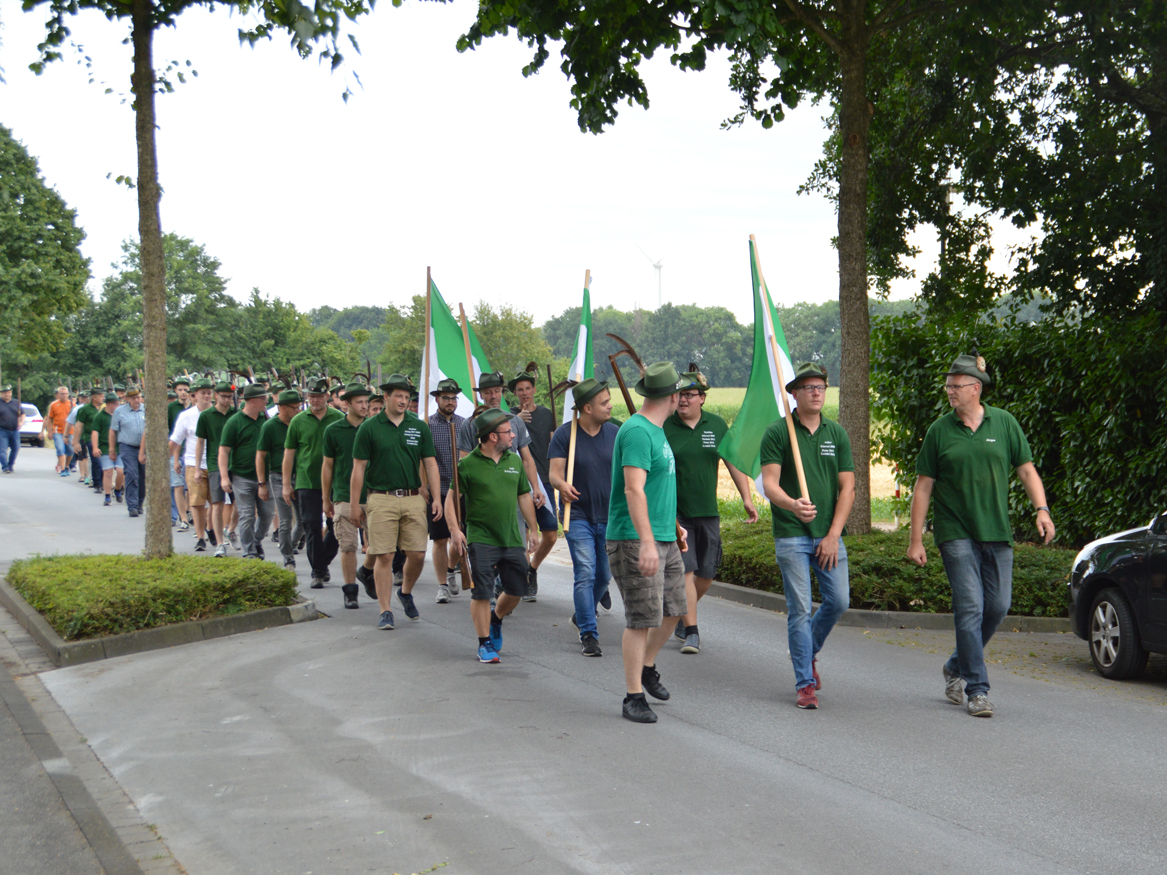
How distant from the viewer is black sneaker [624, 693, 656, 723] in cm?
623

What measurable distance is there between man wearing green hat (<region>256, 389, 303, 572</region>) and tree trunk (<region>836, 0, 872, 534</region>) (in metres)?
5.54

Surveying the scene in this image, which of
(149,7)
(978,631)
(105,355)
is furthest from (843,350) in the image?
(105,355)

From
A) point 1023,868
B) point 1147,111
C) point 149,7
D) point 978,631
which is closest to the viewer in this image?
point 1023,868

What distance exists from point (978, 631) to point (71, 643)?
5978 millimetres

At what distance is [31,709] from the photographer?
6.74 metres

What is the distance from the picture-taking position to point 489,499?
7641mm

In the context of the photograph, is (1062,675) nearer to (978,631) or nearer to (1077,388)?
(978,631)

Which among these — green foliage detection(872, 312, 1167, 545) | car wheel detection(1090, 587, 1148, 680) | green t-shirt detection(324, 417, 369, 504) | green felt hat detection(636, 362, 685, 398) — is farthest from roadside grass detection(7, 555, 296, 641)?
green foliage detection(872, 312, 1167, 545)

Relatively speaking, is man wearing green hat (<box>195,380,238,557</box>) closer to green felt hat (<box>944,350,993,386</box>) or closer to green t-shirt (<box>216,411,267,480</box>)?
green t-shirt (<box>216,411,267,480</box>)

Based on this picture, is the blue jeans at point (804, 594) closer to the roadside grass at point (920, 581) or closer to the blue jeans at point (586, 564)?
the blue jeans at point (586, 564)

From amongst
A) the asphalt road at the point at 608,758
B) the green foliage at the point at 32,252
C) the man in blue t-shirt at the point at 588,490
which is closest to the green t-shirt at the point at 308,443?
the asphalt road at the point at 608,758

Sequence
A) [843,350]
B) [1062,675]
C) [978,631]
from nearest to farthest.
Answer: [978,631], [1062,675], [843,350]

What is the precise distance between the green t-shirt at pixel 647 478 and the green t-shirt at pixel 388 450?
298 cm

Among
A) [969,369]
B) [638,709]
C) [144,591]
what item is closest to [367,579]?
[144,591]
